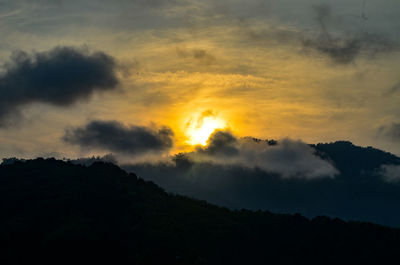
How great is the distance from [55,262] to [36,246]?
18.7m

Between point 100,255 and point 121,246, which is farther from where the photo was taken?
point 121,246

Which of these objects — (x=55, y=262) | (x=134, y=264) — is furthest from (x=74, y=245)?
(x=134, y=264)

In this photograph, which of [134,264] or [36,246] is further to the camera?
[36,246]

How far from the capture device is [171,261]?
19400 cm

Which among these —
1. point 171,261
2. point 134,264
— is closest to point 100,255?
point 134,264

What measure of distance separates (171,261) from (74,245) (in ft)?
118

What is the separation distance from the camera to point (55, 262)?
18062cm

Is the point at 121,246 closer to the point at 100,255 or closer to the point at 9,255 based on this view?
the point at 100,255

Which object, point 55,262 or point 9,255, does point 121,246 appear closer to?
point 55,262

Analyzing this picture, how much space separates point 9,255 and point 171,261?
5661cm

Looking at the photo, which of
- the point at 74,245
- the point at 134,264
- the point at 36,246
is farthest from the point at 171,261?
the point at 36,246

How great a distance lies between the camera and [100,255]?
600 feet

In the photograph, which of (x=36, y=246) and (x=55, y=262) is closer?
(x=55, y=262)

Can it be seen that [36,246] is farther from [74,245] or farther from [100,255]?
[100,255]
